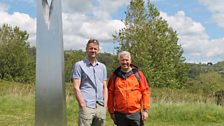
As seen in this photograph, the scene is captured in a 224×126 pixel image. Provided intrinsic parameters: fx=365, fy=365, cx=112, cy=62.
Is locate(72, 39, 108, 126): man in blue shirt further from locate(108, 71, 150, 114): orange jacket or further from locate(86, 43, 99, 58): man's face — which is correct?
locate(108, 71, 150, 114): orange jacket

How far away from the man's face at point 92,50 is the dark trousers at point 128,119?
98 cm

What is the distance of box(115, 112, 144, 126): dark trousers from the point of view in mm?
4707

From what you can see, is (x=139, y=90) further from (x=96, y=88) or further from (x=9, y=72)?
(x=9, y=72)

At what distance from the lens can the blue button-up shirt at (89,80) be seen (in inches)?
165

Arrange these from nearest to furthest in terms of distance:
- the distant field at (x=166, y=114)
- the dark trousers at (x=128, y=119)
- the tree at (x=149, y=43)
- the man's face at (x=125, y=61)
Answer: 1. the man's face at (x=125, y=61)
2. the dark trousers at (x=128, y=119)
3. the distant field at (x=166, y=114)
4. the tree at (x=149, y=43)

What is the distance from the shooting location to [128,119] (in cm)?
472

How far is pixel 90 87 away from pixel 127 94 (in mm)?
608

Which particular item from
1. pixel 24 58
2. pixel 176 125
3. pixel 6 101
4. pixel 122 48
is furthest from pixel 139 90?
pixel 24 58

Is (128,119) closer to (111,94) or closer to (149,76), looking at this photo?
(111,94)

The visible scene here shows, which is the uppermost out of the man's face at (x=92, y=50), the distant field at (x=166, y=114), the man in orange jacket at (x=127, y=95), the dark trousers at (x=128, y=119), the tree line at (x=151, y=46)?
the tree line at (x=151, y=46)

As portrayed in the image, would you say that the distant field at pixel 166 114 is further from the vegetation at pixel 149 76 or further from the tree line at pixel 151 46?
the tree line at pixel 151 46

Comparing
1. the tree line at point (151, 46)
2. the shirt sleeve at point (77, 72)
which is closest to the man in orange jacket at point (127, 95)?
the shirt sleeve at point (77, 72)

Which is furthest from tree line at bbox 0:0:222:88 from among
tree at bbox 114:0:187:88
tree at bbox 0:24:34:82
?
tree at bbox 0:24:34:82

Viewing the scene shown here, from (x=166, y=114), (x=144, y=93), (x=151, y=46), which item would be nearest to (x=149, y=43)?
(x=151, y=46)
